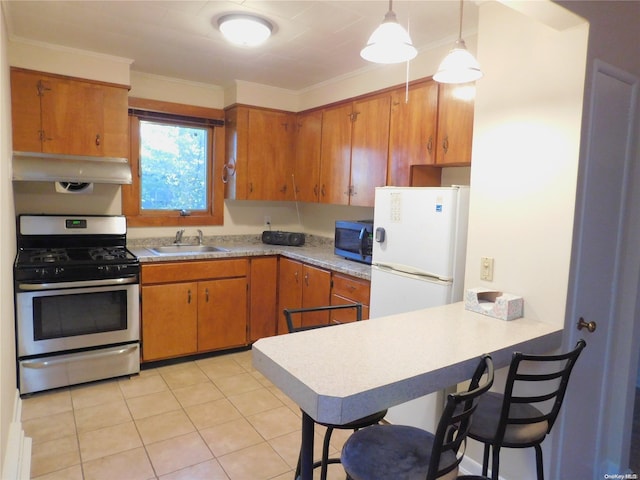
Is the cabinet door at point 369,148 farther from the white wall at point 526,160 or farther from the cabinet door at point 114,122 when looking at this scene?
the cabinet door at point 114,122

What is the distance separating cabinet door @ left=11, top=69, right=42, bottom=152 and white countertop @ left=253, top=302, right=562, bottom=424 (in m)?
2.56

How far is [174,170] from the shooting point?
12.9 feet

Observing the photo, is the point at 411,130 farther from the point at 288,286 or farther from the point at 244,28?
the point at 288,286

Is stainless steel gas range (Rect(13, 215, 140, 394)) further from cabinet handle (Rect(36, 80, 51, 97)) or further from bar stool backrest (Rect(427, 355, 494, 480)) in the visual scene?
bar stool backrest (Rect(427, 355, 494, 480))

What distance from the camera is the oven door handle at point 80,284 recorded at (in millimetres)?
2742

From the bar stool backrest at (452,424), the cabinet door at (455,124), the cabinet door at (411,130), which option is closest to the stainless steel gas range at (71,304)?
the cabinet door at (411,130)

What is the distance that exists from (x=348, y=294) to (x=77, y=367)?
1937 mm

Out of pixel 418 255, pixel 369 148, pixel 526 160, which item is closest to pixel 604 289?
pixel 526 160

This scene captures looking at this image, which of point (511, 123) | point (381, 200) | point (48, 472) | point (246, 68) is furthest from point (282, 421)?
point (246, 68)

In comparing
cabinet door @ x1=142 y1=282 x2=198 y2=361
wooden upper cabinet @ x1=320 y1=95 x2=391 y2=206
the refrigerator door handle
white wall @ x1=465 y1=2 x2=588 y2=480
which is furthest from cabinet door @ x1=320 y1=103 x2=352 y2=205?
white wall @ x1=465 y1=2 x2=588 y2=480

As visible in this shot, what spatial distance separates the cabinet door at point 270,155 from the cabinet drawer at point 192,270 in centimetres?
73

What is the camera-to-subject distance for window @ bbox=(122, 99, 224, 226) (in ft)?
12.2

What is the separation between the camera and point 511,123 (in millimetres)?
1898

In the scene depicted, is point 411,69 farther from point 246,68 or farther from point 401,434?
point 401,434
